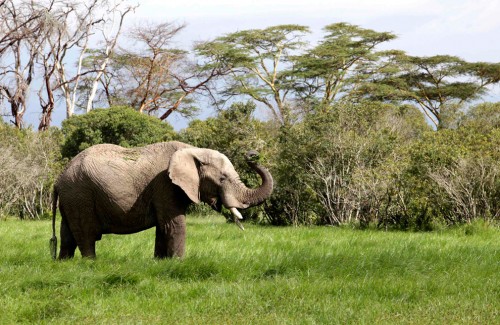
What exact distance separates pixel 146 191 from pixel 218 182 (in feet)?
2.88

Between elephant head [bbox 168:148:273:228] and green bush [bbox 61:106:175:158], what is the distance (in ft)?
58.7

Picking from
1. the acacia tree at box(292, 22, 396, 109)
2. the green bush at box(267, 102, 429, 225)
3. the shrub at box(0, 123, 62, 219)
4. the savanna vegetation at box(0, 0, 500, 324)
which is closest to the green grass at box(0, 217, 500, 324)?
the savanna vegetation at box(0, 0, 500, 324)

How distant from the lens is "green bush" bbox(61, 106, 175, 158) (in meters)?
27.1

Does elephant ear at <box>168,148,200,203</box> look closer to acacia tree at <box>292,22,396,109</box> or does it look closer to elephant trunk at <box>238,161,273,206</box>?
elephant trunk at <box>238,161,273,206</box>

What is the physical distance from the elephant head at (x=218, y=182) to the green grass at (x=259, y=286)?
0.71 metres

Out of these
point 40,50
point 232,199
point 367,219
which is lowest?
point 367,219

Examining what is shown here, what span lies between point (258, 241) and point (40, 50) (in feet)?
100

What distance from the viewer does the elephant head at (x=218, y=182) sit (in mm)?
9109

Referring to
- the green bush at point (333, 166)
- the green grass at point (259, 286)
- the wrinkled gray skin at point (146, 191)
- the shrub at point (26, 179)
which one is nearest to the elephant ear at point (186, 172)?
the wrinkled gray skin at point (146, 191)

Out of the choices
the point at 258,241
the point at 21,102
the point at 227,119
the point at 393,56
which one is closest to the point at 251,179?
the point at 227,119

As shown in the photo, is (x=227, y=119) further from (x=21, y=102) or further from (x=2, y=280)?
(x=21, y=102)

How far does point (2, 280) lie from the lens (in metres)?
7.68

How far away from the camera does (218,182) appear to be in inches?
363

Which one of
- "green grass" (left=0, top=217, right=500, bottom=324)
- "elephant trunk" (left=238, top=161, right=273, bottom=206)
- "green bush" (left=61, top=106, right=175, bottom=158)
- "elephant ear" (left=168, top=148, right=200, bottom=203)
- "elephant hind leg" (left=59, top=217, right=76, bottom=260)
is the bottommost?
"green grass" (left=0, top=217, right=500, bottom=324)
